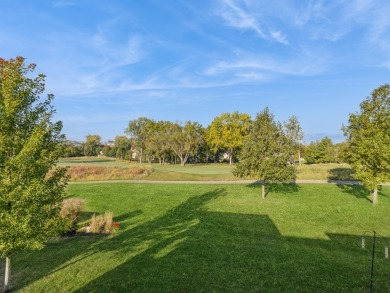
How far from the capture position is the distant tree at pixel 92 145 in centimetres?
13275

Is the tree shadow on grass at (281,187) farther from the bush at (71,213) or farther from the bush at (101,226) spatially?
the bush at (71,213)

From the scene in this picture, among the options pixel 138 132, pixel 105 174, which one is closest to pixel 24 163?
pixel 105 174

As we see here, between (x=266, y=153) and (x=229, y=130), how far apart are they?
184 ft

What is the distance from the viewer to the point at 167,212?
72.2 feet

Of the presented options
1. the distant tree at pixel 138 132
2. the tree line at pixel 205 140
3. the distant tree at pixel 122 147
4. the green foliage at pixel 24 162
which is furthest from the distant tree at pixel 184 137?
the green foliage at pixel 24 162

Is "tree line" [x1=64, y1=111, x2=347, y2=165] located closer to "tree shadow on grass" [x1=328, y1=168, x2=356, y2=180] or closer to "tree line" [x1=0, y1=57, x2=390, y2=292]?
"tree shadow on grass" [x1=328, y1=168, x2=356, y2=180]

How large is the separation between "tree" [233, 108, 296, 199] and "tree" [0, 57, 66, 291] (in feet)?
56.8

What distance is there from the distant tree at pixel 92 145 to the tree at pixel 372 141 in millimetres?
125407

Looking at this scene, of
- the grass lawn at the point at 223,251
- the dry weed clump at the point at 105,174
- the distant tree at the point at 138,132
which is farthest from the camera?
the distant tree at the point at 138,132

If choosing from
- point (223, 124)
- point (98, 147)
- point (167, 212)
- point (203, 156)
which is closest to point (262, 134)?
point (167, 212)

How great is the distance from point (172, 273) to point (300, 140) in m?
56.6

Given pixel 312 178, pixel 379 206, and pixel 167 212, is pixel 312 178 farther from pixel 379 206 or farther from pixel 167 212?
pixel 167 212

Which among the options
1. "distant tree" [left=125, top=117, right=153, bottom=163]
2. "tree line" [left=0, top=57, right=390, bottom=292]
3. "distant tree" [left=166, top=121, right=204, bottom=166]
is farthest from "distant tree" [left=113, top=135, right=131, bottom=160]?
"tree line" [left=0, top=57, right=390, bottom=292]

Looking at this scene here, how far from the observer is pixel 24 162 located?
9602 mm
